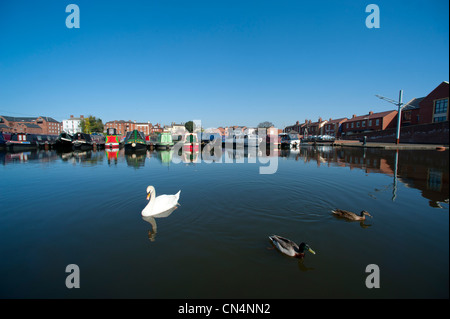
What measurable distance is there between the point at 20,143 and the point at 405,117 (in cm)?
7924

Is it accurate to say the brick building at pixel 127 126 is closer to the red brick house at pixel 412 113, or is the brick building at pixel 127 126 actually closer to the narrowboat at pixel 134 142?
the narrowboat at pixel 134 142

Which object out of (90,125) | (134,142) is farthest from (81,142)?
(90,125)

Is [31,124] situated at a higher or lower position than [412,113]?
higher

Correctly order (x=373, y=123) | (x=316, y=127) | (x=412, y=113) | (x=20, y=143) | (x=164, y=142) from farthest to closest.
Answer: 1. (x=316, y=127)
2. (x=373, y=123)
3. (x=412, y=113)
4. (x=164, y=142)
5. (x=20, y=143)

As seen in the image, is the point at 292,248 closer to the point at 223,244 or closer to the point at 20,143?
the point at 223,244

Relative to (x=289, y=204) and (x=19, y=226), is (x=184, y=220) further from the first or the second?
(x=19, y=226)

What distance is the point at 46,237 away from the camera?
529 centimetres

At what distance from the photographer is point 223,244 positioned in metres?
4.96

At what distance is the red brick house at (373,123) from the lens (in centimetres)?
5331

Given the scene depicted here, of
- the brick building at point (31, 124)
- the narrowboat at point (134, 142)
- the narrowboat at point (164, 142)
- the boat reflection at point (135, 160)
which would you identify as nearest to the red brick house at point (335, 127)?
the narrowboat at point (164, 142)

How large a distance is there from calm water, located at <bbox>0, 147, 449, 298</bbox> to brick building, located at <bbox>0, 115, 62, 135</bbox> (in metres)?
122

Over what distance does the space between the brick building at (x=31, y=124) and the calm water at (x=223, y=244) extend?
12234cm

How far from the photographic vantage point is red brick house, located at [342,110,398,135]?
5331 cm

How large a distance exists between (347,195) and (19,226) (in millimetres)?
11460
